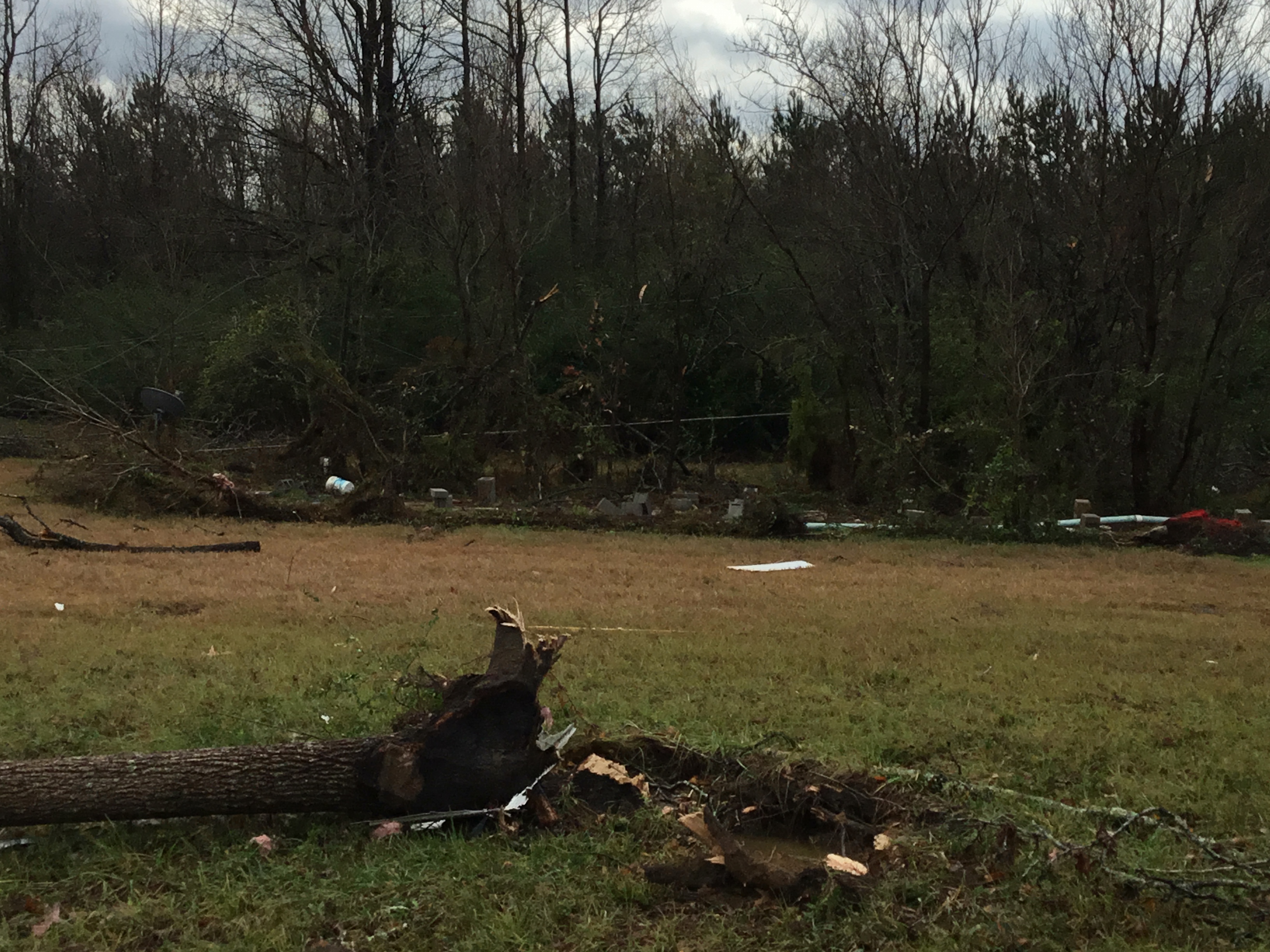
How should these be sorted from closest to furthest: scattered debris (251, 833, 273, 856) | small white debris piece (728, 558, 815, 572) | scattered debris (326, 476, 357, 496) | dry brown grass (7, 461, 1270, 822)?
scattered debris (251, 833, 273, 856) → dry brown grass (7, 461, 1270, 822) → small white debris piece (728, 558, 815, 572) → scattered debris (326, 476, 357, 496)

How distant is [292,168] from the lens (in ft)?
72.5

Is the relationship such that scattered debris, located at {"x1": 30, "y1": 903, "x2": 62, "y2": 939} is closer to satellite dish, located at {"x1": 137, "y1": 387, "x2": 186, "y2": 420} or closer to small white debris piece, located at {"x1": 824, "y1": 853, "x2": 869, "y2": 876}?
small white debris piece, located at {"x1": 824, "y1": 853, "x2": 869, "y2": 876}

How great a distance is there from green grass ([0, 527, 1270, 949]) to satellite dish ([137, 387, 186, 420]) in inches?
184

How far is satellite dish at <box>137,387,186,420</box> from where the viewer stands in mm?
13555

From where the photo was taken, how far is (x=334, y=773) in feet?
12.1

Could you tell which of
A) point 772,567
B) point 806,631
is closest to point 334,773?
point 806,631

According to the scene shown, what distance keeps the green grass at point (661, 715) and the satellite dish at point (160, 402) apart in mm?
4680

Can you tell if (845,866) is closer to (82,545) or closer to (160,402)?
(82,545)

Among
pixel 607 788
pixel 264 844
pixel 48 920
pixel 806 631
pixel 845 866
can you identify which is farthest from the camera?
pixel 806 631

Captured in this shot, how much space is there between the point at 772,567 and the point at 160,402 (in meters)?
8.11

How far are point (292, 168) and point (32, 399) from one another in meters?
10.3

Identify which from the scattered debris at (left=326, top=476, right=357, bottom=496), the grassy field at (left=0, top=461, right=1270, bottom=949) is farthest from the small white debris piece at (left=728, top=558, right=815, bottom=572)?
the scattered debris at (left=326, top=476, right=357, bottom=496)

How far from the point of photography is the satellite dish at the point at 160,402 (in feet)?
44.5

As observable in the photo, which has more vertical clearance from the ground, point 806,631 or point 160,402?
point 160,402
